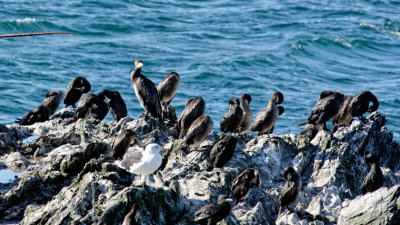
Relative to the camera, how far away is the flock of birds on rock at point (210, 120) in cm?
1036

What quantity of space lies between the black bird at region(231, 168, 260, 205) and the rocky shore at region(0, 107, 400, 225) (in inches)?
10.2

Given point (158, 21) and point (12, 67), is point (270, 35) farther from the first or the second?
point (12, 67)

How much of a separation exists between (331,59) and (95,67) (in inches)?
487

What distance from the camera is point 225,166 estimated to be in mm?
11883

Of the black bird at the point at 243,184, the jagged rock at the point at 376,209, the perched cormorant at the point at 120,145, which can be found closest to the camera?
the jagged rock at the point at 376,209

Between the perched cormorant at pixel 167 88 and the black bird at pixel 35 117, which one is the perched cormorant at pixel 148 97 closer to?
the perched cormorant at pixel 167 88

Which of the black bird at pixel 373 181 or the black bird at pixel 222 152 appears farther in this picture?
the black bird at pixel 373 181

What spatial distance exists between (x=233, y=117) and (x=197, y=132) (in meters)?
1.77

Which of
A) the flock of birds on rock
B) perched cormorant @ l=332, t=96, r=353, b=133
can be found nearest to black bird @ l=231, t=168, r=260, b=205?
the flock of birds on rock

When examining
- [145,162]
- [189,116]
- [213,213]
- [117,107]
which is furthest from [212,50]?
[213,213]

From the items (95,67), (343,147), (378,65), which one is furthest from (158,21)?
(343,147)

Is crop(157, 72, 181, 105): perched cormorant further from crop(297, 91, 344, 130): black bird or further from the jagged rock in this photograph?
the jagged rock

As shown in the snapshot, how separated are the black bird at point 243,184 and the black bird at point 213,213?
884mm

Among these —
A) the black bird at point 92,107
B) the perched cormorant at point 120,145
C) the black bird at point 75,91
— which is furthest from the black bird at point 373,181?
the black bird at point 75,91
